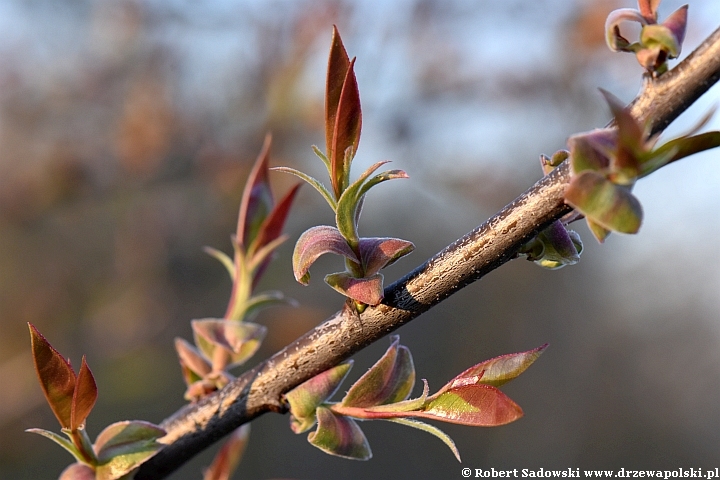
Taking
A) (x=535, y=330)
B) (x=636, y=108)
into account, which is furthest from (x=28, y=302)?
(x=535, y=330)

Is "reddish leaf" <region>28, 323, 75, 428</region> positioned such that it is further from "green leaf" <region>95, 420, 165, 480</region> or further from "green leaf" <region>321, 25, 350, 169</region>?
"green leaf" <region>321, 25, 350, 169</region>

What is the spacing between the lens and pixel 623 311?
6.25 m

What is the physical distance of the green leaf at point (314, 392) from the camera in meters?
0.37

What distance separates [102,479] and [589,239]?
5.00 m

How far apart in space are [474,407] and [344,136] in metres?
0.17

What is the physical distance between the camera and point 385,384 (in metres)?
0.36

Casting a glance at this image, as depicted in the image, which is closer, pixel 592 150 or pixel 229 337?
pixel 592 150

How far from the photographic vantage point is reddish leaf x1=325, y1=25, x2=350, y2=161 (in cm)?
30

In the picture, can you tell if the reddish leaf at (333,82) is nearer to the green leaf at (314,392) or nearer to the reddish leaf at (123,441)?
the green leaf at (314,392)

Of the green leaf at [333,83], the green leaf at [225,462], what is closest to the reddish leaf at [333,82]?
the green leaf at [333,83]

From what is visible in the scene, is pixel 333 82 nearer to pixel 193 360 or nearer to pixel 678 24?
pixel 678 24

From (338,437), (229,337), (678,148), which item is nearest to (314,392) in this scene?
(338,437)

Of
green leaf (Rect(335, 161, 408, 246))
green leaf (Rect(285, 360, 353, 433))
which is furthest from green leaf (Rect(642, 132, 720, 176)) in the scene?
green leaf (Rect(285, 360, 353, 433))

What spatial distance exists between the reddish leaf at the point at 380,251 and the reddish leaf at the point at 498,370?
0.08 m
